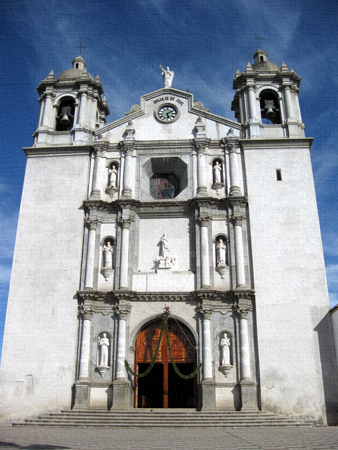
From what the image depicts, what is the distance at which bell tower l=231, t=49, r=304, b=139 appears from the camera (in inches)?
917

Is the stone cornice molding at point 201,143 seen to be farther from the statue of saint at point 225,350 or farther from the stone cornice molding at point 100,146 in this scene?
the statue of saint at point 225,350

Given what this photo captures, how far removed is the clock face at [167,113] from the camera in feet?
79.2

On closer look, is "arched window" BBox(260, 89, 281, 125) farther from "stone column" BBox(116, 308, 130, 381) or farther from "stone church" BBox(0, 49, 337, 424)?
"stone column" BBox(116, 308, 130, 381)

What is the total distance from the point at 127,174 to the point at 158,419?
1123cm

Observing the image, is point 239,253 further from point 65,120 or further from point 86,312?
point 65,120

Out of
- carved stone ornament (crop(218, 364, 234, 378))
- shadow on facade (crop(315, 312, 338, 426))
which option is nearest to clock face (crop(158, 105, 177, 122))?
shadow on facade (crop(315, 312, 338, 426))

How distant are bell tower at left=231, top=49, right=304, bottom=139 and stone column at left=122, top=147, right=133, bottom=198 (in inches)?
238

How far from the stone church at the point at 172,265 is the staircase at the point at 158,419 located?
63 centimetres

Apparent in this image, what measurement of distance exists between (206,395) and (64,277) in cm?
788

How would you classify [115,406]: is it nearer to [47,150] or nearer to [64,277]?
[64,277]

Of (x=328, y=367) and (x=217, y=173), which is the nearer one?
(x=328, y=367)

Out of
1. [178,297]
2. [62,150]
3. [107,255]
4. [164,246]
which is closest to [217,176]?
[164,246]

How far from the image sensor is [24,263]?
20906 millimetres

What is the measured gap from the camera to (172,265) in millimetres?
20859
